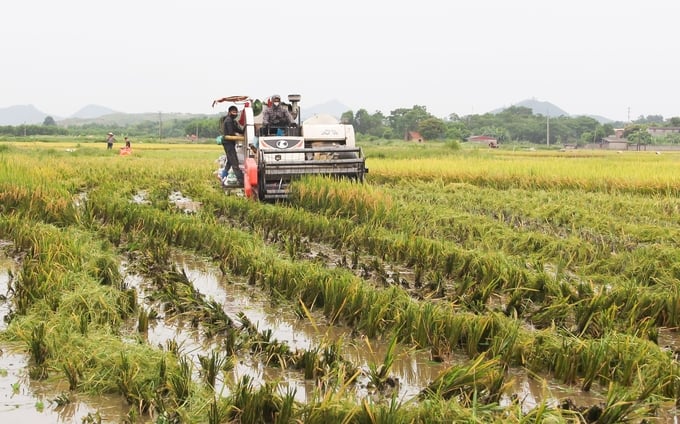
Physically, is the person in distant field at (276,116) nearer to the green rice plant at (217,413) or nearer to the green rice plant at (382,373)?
the green rice plant at (382,373)

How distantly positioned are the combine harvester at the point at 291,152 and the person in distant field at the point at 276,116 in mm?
81

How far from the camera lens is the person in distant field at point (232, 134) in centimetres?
1154

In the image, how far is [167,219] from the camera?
746 centimetres

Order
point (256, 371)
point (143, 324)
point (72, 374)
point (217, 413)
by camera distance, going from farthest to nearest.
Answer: point (143, 324) < point (256, 371) < point (72, 374) < point (217, 413)

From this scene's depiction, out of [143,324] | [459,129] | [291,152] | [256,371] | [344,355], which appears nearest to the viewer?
[256,371]

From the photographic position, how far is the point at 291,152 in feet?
34.1

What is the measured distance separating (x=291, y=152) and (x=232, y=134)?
1.71 metres

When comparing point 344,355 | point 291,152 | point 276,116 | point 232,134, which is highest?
A: point 276,116

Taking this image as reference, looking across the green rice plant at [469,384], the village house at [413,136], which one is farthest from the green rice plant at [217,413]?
the village house at [413,136]

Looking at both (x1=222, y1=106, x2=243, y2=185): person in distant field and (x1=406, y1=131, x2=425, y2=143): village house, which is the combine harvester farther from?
(x1=406, y1=131, x2=425, y2=143): village house

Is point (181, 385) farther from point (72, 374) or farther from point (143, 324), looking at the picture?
point (143, 324)

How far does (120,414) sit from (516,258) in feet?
12.6

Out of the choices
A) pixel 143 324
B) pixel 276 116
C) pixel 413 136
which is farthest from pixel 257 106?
pixel 413 136

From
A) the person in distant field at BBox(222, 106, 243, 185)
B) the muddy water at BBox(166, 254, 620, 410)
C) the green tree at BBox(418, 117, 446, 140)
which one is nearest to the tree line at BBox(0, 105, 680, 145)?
the green tree at BBox(418, 117, 446, 140)
